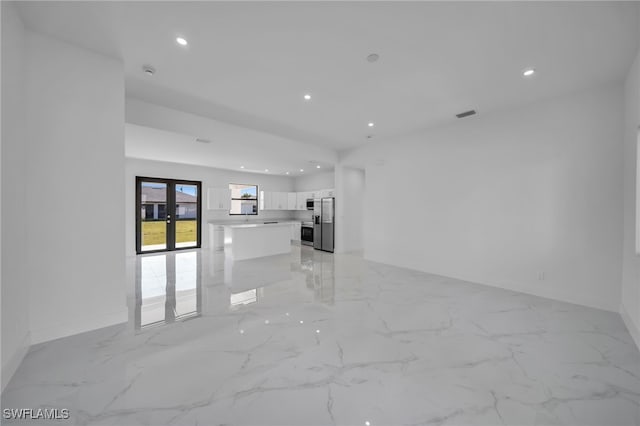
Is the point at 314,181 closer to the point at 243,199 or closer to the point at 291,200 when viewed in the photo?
the point at 291,200

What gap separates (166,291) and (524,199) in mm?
5774

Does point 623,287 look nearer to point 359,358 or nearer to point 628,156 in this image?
point 628,156

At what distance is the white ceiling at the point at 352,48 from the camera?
2014 mm

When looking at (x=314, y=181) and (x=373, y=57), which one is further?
(x=314, y=181)

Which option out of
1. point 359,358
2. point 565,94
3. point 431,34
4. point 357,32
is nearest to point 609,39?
point 565,94

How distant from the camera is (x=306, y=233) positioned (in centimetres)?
871

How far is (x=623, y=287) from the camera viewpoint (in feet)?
9.80

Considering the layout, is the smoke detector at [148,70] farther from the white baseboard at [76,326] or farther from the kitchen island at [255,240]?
the kitchen island at [255,240]

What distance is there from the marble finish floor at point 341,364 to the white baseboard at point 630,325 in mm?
61

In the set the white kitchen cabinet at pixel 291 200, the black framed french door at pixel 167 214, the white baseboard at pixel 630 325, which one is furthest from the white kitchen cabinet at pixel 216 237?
the white baseboard at pixel 630 325

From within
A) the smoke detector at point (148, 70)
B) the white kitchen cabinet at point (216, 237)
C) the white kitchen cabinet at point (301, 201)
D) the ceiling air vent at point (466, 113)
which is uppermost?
the ceiling air vent at point (466, 113)

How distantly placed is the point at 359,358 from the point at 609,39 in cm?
385

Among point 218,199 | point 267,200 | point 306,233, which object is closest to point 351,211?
point 306,233

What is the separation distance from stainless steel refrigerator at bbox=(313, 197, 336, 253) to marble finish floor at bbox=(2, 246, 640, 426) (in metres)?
3.78
